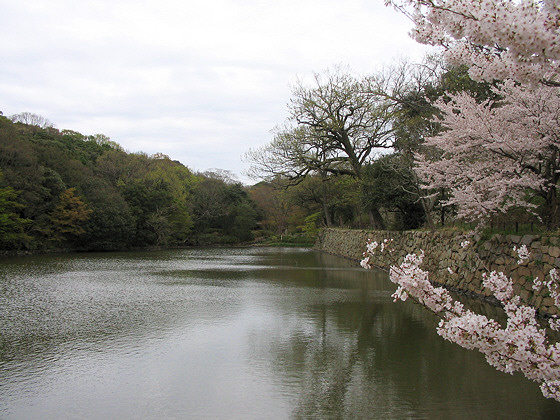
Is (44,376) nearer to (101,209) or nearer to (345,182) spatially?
(345,182)

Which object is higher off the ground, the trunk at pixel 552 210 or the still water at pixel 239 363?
the trunk at pixel 552 210

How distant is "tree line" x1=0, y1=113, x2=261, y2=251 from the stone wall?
58.4ft

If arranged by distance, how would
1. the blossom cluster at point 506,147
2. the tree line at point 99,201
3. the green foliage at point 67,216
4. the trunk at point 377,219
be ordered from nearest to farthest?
the blossom cluster at point 506,147 → the trunk at point 377,219 → the tree line at point 99,201 → the green foliage at point 67,216

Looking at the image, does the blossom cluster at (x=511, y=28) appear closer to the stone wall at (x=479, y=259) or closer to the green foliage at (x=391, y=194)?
the stone wall at (x=479, y=259)

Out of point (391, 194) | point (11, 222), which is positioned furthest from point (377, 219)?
point (11, 222)

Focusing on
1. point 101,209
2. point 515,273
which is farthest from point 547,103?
point 101,209

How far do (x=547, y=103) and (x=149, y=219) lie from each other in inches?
1080

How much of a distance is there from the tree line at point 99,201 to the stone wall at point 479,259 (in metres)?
17.8

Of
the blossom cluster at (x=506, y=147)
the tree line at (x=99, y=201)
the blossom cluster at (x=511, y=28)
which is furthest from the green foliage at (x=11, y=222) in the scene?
the blossom cluster at (x=511, y=28)

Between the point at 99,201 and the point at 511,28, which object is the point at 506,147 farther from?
the point at 99,201

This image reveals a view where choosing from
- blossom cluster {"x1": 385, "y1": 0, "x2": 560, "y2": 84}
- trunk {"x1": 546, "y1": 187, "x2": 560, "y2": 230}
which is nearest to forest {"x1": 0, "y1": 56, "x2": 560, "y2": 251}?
trunk {"x1": 546, "y1": 187, "x2": 560, "y2": 230}

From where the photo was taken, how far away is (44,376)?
4.42 m

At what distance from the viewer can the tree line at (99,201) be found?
2227 cm

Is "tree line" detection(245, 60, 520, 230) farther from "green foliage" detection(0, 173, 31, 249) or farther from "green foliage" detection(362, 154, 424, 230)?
"green foliage" detection(0, 173, 31, 249)
